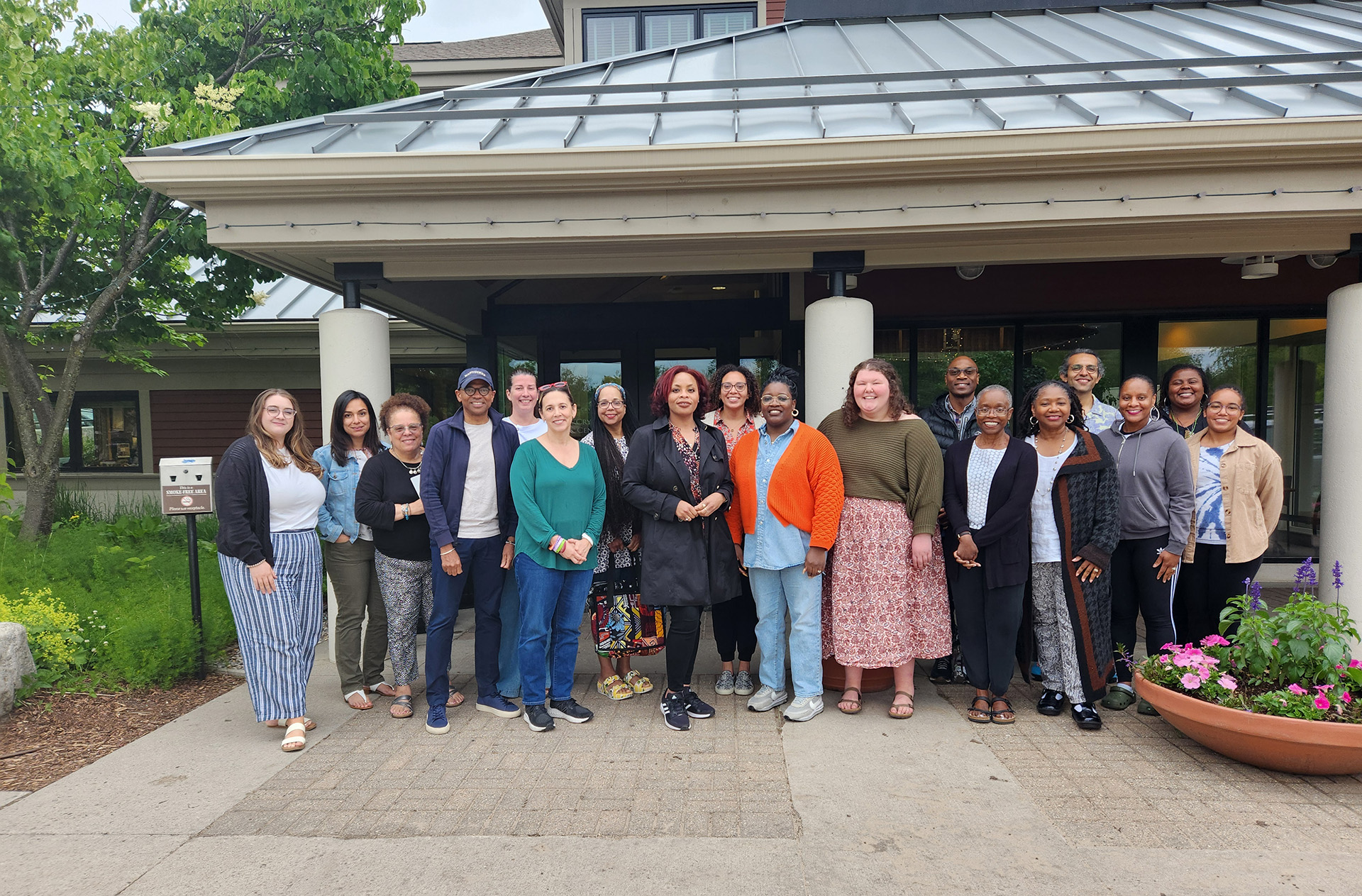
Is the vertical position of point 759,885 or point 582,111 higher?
point 582,111

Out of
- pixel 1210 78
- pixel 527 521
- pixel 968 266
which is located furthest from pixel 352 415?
pixel 1210 78

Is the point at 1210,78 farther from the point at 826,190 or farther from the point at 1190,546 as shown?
the point at 1190,546

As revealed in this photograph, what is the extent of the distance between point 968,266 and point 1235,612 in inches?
112

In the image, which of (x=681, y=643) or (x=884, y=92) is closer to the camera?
(x=681, y=643)

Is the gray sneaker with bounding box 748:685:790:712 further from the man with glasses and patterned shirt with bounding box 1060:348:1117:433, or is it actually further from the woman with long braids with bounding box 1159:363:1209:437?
the woman with long braids with bounding box 1159:363:1209:437

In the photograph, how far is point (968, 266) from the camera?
221 inches

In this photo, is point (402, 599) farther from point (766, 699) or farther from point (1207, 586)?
point (1207, 586)

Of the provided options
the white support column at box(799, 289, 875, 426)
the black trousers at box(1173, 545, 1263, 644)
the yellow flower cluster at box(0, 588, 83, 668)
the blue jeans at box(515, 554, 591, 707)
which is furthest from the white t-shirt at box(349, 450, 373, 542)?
the black trousers at box(1173, 545, 1263, 644)

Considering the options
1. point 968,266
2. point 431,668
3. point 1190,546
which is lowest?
point 431,668

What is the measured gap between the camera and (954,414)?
15.2 feet

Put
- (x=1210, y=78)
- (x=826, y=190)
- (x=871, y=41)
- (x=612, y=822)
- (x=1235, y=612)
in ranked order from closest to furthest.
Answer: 1. (x=612, y=822)
2. (x=1235, y=612)
3. (x=826, y=190)
4. (x=1210, y=78)
5. (x=871, y=41)

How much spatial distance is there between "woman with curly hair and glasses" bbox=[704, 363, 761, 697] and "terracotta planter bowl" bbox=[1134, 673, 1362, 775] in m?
2.13

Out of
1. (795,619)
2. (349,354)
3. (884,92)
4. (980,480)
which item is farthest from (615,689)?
(884,92)

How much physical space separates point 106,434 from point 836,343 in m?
12.1
